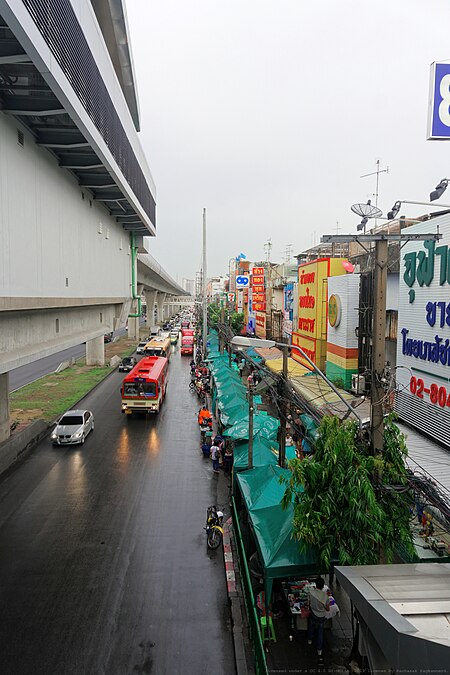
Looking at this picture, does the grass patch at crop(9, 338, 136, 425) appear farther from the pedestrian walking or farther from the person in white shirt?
the person in white shirt

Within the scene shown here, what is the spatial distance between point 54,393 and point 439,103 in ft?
88.8

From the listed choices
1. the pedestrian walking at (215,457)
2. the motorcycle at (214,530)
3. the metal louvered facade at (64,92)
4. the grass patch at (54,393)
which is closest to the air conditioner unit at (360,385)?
the pedestrian walking at (215,457)

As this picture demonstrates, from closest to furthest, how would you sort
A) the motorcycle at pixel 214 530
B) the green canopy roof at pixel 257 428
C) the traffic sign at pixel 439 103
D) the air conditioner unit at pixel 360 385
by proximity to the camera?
the motorcycle at pixel 214 530, the traffic sign at pixel 439 103, the green canopy roof at pixel 257 428, the air conditioner unit at pixel 360 385

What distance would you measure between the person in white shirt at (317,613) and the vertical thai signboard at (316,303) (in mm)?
15896

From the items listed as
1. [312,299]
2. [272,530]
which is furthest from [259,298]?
[272,530]

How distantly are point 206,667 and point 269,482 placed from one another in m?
4.24

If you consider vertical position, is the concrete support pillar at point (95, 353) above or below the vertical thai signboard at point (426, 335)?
below

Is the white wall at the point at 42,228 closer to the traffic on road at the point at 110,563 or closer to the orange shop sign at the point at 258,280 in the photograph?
the traffic on road at the point at 110,563

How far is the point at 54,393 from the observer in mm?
30453

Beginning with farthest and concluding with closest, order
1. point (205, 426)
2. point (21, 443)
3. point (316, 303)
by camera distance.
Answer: point (316, 303)
point (205, 426)
point (21, 443)

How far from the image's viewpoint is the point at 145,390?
25.3 m

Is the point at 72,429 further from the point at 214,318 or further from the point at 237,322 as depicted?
the point at 214,318

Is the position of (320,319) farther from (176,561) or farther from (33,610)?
(33,610)

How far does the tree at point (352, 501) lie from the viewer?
24.5 ft
